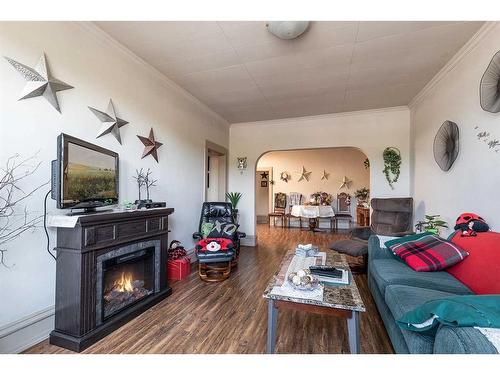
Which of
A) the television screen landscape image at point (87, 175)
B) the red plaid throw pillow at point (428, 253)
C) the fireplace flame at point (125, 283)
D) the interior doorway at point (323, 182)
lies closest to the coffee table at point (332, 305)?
the red plaid throw pillow at point (428, 253)

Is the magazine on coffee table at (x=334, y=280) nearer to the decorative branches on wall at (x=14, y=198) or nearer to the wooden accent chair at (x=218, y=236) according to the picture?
the wooden accent chair at (x=218, y=236)

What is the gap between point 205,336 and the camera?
187 centimetres

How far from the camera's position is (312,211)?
22.3 ft

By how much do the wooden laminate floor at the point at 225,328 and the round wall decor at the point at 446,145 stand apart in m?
1.84

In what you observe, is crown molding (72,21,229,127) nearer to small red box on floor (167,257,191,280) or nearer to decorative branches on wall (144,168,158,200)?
decorative branches on wall (144,168,158,200)

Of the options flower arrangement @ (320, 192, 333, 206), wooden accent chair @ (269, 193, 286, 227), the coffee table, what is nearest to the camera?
the coffee table

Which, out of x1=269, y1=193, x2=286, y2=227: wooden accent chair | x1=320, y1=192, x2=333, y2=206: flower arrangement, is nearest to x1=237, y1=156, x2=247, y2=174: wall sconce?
x1=269, y1=193, x2=286, y2=227: wooden accent chair

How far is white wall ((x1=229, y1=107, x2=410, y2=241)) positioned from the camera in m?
4.33

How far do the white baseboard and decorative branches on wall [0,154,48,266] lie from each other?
0.46 meters

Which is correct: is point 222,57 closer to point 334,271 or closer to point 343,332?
point 334,271

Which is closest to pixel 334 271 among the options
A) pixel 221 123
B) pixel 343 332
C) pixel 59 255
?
pixel 343 332

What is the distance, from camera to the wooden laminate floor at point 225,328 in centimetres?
172

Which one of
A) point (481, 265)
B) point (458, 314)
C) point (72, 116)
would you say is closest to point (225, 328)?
point (458, 314)
